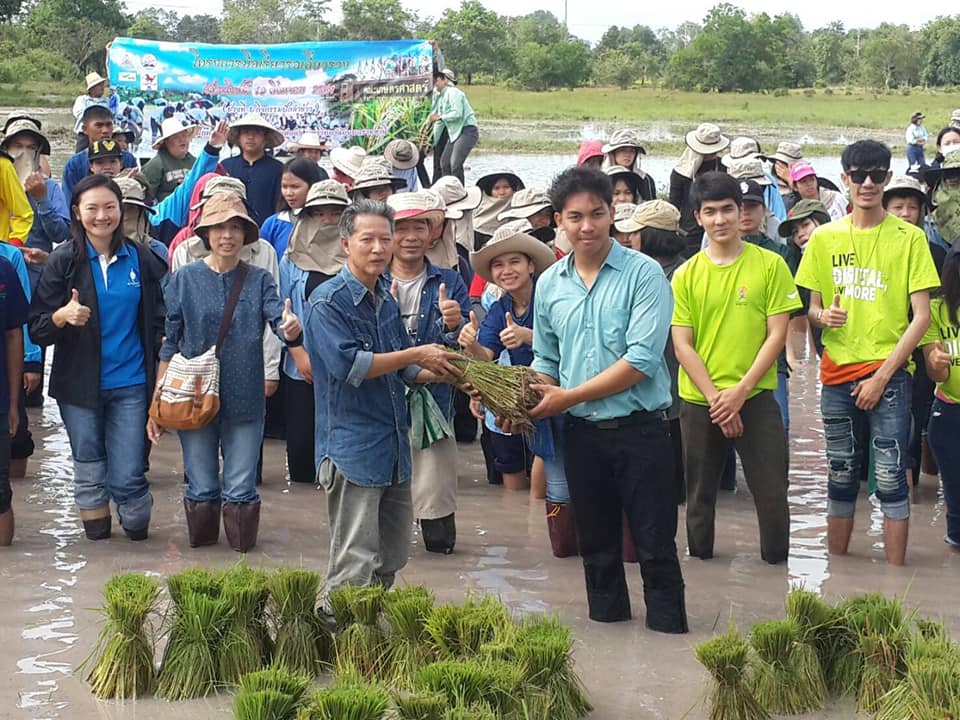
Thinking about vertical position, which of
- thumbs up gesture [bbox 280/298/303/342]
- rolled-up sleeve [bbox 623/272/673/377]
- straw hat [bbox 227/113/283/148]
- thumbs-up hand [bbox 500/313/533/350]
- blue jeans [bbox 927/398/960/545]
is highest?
straw hat [bbox 227/113/283/148]

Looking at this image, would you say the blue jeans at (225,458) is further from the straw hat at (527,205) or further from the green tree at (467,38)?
the green tree at (467,38)

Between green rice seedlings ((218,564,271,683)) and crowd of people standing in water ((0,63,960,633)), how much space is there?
18.0 inches

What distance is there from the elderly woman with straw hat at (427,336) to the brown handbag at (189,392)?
96cm

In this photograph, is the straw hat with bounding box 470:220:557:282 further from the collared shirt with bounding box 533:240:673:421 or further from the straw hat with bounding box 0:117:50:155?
the straw hat with bounding box 0:117:50:155

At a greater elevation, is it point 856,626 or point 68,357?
point 68,357

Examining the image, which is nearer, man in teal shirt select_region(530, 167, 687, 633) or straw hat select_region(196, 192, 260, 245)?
man in teal shirt select_region(530, 167, 687, 633)

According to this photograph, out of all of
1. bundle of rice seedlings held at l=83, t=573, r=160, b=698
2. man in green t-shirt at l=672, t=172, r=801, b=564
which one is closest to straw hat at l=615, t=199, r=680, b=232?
man in green t-shirt at l=672, t=172, r=801, b=564

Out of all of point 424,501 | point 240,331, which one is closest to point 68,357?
Answer: point 240,331

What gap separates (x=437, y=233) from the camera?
836 cm

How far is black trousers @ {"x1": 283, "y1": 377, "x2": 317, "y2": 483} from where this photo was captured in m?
8.77

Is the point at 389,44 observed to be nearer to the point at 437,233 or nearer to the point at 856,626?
the point at 437,233

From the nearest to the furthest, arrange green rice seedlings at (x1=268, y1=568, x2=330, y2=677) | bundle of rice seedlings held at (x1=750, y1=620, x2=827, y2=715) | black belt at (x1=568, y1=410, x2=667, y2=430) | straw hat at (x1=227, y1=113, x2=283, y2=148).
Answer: bundle of rice seedlings held at (x1=750, y1=620, x2=827, y2=715), green rice seedlings at (x1=268, y1=568, x2=330, y2=677), black belt at (x1=568, y1=410, x2=667, y2=430), straw hat at (x1=227, y1=113, x2=283, y2=148)

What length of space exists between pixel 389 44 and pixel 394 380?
10.1 meters

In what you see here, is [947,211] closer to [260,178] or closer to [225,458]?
[225,458]
